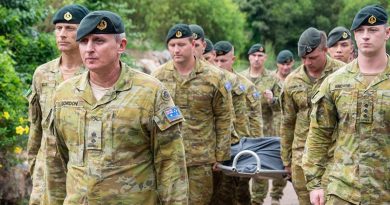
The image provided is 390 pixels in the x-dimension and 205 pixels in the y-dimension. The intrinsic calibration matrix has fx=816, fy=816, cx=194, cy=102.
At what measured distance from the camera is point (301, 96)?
835 centimetres

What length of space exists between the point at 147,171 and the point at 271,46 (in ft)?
144

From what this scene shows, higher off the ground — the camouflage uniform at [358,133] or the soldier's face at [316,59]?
the soldier's face at [316,59]

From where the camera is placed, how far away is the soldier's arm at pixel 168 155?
196 inches

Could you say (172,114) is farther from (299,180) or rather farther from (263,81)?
(263,81)

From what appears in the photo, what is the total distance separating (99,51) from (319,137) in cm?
203

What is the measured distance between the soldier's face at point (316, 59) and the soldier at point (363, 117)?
231 cm

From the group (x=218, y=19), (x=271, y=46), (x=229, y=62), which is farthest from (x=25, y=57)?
(x=271, y=46)

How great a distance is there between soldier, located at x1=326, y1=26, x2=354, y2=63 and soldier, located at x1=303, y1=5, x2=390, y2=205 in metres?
3.82

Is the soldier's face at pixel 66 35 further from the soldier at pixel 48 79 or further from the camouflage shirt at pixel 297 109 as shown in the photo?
the camouflage shirt at pixel 297 109

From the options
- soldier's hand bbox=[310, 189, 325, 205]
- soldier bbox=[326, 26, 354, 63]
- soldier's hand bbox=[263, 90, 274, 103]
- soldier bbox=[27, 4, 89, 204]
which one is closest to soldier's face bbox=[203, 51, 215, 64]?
soldier bbox=[326, 26, 354, 63]

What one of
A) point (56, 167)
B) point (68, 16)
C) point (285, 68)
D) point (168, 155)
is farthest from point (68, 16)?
point (285, 68)

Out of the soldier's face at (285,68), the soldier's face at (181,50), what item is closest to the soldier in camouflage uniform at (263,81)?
the soldier's face at (285,68)

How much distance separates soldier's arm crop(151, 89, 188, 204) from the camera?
497 cm

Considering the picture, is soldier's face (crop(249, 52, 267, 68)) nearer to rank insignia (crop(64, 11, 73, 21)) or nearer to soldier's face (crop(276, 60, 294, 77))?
soldier's face (crop(276, 60, 294, 77))
